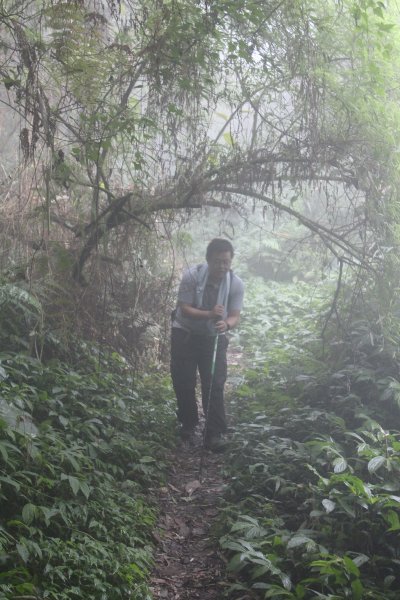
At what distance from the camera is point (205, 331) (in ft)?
22.2

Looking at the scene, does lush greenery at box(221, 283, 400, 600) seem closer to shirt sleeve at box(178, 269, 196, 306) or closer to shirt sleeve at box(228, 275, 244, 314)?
shirt sleeve at box(228, 275, 244, 314)

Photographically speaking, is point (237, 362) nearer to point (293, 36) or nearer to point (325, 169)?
point (325, 169)

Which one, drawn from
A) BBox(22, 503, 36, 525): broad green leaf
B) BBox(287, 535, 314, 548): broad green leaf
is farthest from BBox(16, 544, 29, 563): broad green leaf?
BBox(287, 535, 314, 548): broad green leaf

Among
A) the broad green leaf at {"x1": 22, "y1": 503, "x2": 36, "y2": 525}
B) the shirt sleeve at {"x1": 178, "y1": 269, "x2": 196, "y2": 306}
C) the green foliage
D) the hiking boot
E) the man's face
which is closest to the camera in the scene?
the green foliage

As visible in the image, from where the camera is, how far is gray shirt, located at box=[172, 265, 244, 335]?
672 centimetres

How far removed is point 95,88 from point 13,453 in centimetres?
328

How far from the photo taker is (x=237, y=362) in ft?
33.6

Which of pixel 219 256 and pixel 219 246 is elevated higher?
pixel 219 246

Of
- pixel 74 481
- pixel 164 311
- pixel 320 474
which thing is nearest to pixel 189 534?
pixel 320 474

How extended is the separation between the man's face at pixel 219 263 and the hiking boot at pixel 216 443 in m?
1.65

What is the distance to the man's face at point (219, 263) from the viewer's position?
6.56 metres

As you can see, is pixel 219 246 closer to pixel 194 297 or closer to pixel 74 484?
pixel 194 297

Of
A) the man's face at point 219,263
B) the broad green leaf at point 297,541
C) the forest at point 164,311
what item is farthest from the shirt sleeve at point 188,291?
the broad green leaf at point 297,541

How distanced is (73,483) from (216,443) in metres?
2.61
